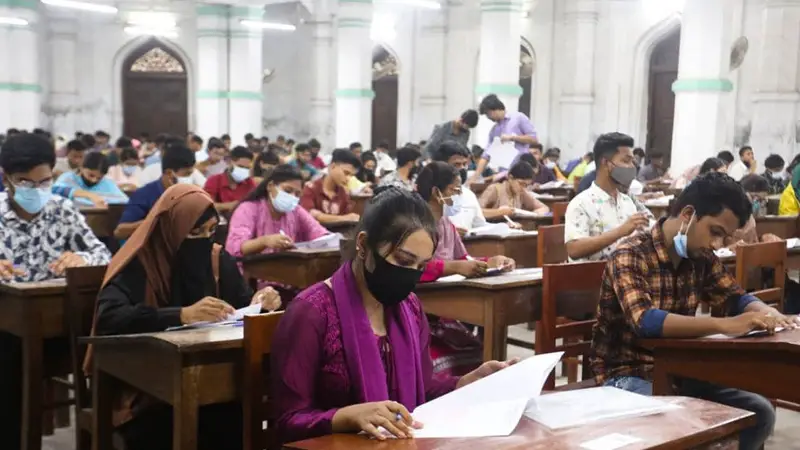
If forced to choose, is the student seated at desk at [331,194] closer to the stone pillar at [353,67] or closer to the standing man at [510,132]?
the standing man at [510,132]

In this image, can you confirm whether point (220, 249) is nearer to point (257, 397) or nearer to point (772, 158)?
point (257, 397)

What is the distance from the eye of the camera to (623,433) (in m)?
1.87

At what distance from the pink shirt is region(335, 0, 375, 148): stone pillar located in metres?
9.81

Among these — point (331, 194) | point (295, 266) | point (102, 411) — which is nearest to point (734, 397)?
point (102, 411)

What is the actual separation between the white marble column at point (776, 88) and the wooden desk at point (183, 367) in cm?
1185

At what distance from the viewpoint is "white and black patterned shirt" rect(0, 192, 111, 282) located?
375cm

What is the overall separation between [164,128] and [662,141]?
1066 cm

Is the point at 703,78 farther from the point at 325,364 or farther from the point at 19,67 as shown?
the point at 19,67

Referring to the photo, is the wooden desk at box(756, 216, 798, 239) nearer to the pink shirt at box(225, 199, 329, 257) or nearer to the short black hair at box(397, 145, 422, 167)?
the short black hair at box(397, 145, 422, 167)

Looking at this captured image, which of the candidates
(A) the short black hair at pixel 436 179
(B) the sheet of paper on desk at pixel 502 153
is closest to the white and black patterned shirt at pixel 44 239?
(A) the short black hair at pixel 436 179

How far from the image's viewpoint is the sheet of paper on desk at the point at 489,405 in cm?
186

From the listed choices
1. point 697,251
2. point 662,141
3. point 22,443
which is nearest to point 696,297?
point 697,251

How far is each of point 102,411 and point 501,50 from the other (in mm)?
10161

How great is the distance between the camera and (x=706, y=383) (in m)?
3.01
